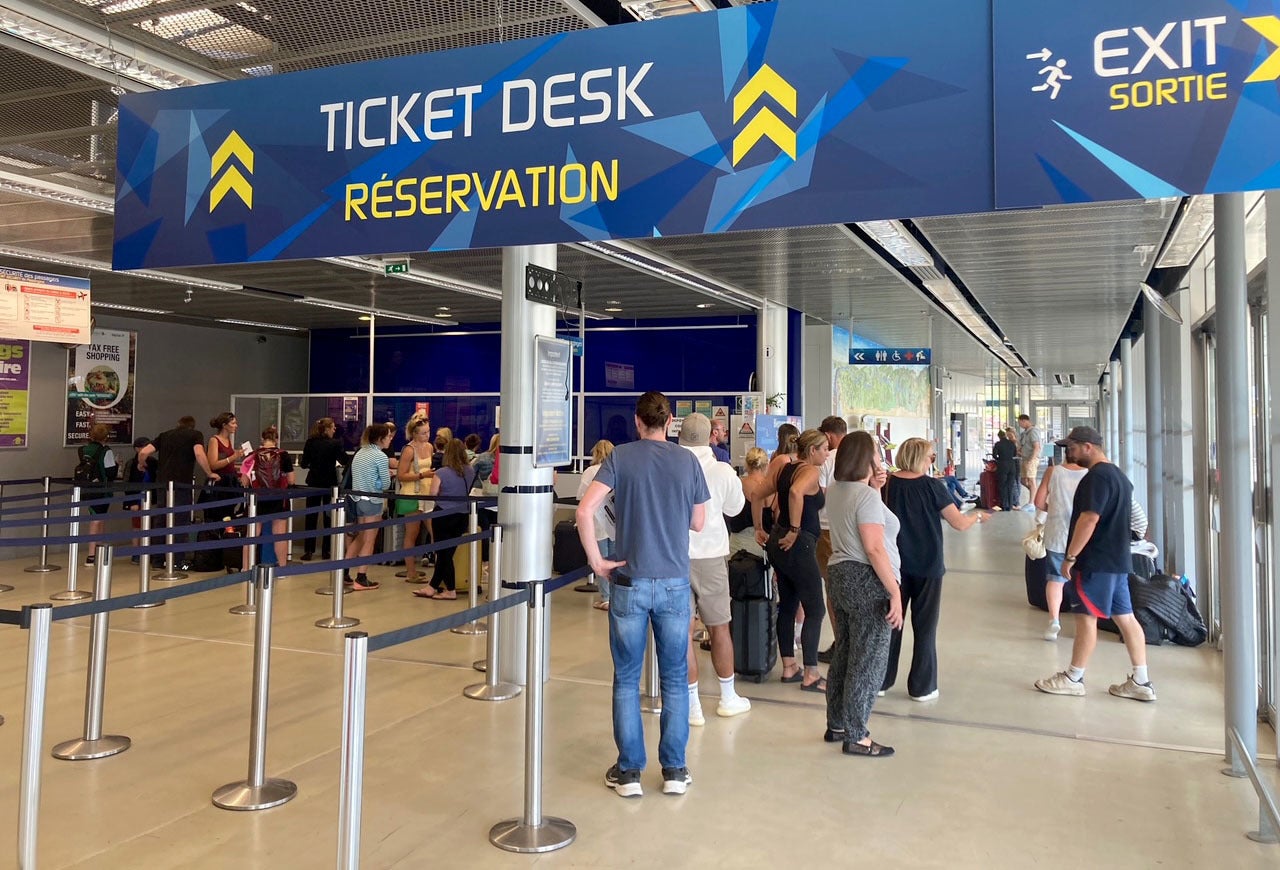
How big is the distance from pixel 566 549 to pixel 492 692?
12.2ft

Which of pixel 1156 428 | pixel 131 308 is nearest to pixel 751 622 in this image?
pixel 1156 428

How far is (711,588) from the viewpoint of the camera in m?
4.66

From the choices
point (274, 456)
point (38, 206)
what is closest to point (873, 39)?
point (38, 206)

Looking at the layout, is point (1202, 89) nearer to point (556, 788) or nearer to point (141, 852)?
point (556, 788)

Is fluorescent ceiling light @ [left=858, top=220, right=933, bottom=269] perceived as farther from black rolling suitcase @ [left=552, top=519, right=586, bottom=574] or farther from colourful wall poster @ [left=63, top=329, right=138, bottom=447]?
colourful wall poster @ [left=63, top=329, right=138, bottom=447]

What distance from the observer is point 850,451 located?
171 inches

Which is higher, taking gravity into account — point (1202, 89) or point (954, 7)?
point (954, 7)

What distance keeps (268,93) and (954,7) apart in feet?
8.13

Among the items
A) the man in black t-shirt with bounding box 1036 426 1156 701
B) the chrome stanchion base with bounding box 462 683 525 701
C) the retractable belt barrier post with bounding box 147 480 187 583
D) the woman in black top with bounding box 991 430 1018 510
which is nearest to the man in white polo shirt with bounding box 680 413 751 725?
the chrome stanchion base with bounding box 462 683 525 701

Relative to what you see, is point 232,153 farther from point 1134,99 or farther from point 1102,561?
point 1102,561

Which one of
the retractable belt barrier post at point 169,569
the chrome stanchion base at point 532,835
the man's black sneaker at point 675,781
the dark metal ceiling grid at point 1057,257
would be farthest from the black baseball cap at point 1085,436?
the retractable belt barrier post at point 169,569

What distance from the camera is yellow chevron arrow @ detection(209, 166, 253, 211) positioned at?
139 inches

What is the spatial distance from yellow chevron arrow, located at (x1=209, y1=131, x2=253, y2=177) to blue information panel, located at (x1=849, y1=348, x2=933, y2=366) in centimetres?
1161

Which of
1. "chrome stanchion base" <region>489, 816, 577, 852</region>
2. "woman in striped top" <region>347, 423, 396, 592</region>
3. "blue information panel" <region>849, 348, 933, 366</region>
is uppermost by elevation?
"blue information panel" <region>849, 348, 933, 366</region>
